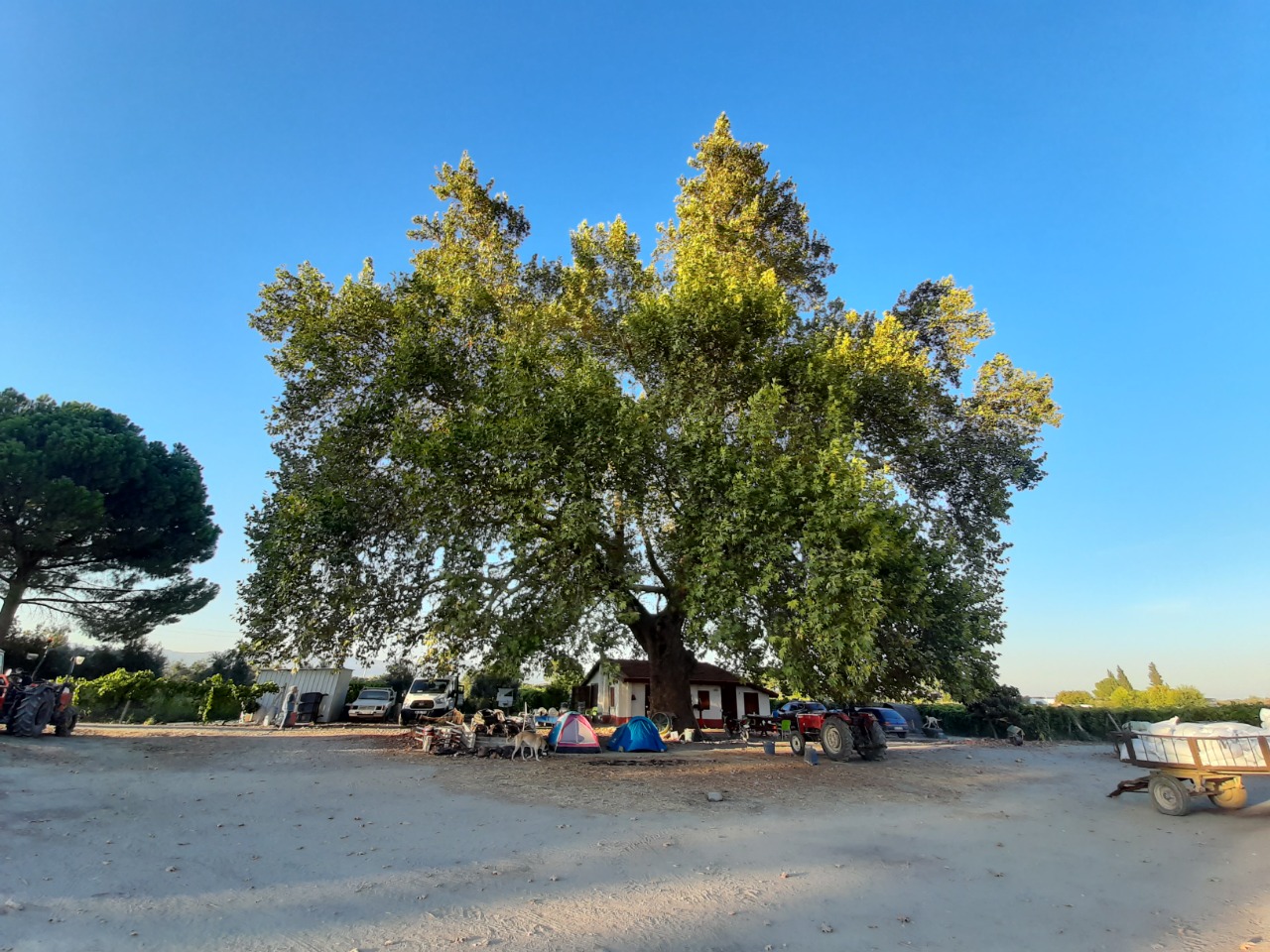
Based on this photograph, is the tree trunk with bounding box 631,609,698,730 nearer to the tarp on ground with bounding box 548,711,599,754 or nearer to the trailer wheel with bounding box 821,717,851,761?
the tarp on ground with bounding box 548,711,599,754

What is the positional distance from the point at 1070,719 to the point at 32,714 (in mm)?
47863

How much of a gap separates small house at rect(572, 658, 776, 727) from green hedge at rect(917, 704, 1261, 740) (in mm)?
12021

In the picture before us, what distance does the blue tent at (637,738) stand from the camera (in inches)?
694

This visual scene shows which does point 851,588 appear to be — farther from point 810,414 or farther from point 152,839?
point 152,839

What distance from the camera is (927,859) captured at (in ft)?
26.4

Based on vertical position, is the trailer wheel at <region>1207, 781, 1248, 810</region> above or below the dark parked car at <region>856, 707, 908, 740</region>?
below

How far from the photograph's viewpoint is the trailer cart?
10406 millimetres

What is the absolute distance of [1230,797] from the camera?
11.5 metres

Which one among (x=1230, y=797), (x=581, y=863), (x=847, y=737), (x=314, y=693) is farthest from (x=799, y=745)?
(x=314, y=693)

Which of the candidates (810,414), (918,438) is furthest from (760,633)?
(918,438)

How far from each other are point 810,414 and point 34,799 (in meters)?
16.8

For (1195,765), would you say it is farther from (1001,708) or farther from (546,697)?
(546,697)

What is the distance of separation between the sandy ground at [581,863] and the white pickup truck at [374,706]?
1608 cm

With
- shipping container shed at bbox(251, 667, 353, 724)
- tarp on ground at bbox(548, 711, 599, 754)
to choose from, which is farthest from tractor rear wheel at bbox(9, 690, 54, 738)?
tarp on ground at bbox(548, 711, 599, 754)
